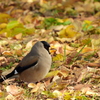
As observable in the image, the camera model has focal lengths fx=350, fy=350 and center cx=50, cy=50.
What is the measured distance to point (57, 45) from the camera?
18.2 feet

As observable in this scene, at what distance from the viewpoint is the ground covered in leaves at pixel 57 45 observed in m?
4.05

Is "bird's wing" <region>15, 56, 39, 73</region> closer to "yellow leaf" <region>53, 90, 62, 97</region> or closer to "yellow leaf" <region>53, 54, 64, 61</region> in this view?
"yellow leaf" <region>53, 90, 62, 97</region>

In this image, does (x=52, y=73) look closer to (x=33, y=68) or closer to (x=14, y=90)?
(x=33, y=68)

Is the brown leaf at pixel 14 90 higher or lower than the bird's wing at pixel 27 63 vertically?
lower

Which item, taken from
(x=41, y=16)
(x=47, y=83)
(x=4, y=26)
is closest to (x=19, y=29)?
(x=4, y=26)

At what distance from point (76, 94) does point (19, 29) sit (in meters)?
2.64

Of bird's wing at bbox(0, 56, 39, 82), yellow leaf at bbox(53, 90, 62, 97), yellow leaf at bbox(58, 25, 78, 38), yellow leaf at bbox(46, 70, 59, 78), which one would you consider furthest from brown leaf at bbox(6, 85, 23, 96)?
yellow leaf at bbox(58, 25, 78, 38)

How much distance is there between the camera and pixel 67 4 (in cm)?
818

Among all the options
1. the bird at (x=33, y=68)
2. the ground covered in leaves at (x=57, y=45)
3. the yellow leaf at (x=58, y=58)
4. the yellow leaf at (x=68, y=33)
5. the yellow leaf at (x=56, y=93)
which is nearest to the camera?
the yellow leaf at (x=56, y=93)

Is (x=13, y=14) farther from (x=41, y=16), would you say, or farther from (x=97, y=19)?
(x=97, y=19)

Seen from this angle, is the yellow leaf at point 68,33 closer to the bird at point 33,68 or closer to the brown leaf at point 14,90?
the bird at point 33,68

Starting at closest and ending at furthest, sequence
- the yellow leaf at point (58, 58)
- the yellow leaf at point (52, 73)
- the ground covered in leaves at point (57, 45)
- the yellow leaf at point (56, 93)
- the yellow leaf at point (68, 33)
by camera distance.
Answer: the yellow leaf at point (56, 93)
the ground covered in leaves at point (57, 45)
the yellow leaf at point (52, 73)
the yellow leaf at point (58, 58)
the yellow leaf at point (68, 33)

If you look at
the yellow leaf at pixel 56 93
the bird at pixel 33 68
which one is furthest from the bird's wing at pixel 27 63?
the yellow leaf at pixel 56 93

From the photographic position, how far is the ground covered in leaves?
160 inches
